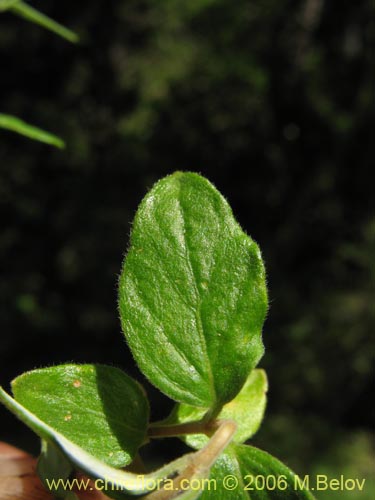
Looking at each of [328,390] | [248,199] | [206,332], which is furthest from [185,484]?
Result: [328,390]

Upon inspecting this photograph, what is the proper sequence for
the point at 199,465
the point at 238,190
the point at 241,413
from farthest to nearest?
the point at 238,190 → the point at 241,413 → the point at 199,465

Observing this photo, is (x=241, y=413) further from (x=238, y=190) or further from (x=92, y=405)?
(x=238, y=190)

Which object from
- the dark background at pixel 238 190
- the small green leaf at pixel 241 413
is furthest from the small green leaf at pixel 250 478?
the dark background at pixel 238 190

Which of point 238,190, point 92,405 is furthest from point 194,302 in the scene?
point 238,190

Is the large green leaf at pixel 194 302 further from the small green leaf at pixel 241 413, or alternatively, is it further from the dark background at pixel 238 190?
the dark background at pixel 238 190

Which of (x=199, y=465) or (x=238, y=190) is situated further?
(x=238, y=190)

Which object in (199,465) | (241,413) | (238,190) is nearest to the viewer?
(199,465)

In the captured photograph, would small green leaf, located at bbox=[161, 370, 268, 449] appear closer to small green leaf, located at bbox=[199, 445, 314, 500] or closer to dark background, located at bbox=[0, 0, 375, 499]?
small green leaf, located at bbox=[199, 445, 314, 500]
